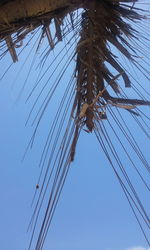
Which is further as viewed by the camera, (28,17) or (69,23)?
(69,23)

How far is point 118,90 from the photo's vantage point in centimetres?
205

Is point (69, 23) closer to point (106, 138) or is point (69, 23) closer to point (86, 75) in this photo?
point (86, 75)

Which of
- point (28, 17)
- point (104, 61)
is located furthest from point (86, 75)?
point (28, 17)

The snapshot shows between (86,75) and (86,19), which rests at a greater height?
(86,19)

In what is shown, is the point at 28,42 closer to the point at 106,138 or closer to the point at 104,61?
the point at 104,61

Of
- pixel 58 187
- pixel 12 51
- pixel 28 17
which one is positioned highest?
pixel 12 51

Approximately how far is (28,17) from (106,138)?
77 cm

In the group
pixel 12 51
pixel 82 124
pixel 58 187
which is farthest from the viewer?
pixel 12 51

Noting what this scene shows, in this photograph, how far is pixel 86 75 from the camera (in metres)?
1.95

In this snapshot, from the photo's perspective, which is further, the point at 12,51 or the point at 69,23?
the point at 12,51

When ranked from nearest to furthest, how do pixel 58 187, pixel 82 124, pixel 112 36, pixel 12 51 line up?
pixel 58 187
pixel 82 124
pixel 112 36
pixel 12 51

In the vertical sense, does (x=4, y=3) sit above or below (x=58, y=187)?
above

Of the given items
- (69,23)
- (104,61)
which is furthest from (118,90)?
(69,23)

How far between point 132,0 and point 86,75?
492mm
